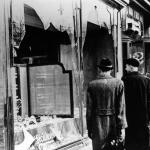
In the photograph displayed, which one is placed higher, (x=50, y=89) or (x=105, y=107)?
(x=50, y=89)

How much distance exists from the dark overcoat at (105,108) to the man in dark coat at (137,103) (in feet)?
3.11

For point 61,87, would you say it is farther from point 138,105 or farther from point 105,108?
point 138,105

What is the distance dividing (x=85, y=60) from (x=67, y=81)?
9.72ft

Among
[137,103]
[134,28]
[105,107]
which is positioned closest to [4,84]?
[105,107]

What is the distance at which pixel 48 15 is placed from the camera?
622 cm

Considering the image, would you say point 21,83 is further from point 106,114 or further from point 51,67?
point 106,114

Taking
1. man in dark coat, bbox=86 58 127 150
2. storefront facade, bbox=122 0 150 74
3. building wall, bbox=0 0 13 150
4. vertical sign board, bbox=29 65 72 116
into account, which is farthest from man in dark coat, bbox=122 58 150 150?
storefront facade, bbox=122 0 150 74

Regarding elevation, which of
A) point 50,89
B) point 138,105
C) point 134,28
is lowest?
point 138,105

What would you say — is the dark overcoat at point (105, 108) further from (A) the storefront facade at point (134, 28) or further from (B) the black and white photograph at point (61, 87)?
(A) the storefront facade at point (134, 28)

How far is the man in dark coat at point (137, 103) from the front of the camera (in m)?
6.75

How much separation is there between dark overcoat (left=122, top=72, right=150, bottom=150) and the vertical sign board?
44.4 inches

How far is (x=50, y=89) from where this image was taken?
23.0 ft

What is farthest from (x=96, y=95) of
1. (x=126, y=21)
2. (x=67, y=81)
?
(x=126, y=21)

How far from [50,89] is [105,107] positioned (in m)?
1.52
